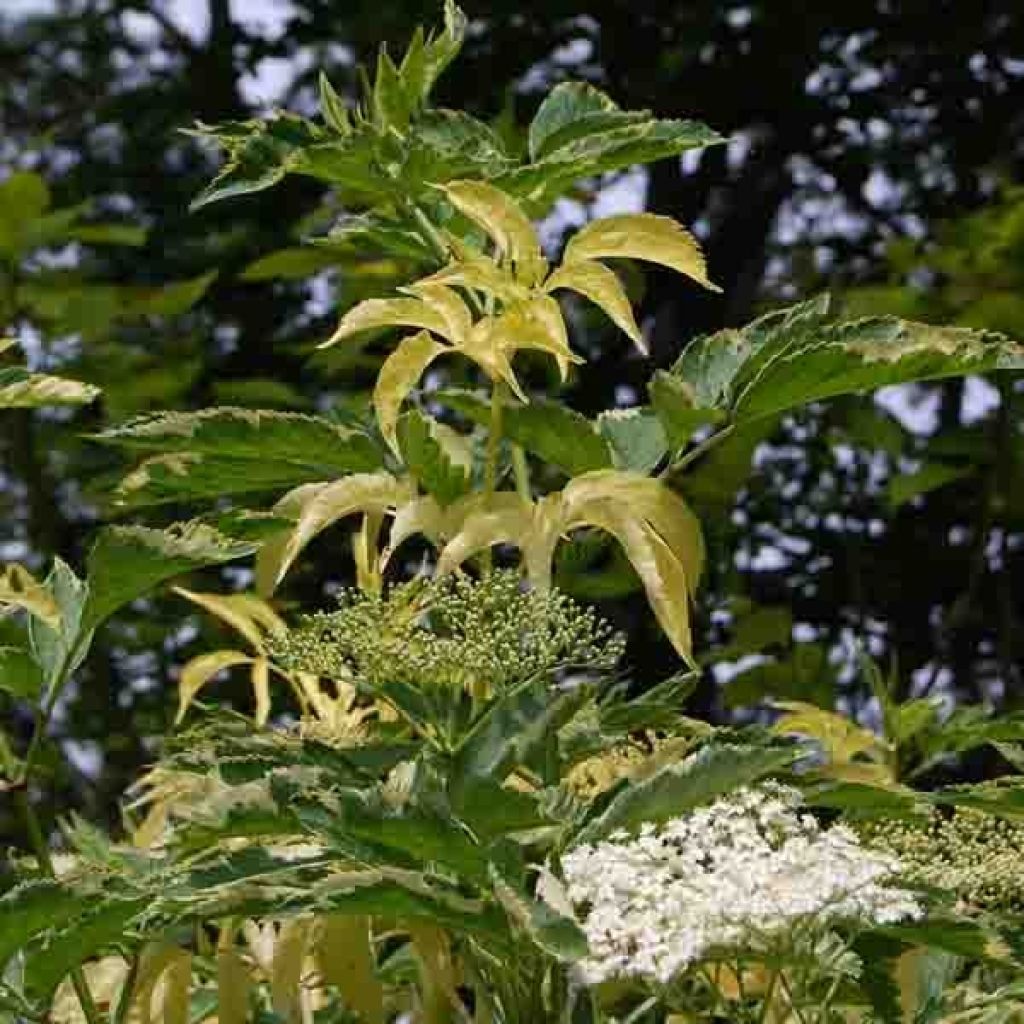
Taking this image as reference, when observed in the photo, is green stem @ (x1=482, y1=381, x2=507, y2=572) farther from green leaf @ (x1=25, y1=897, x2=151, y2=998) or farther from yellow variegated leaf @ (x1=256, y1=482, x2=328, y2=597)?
green leaf @ (x1=25, y1=897, x2=151, y2=998)

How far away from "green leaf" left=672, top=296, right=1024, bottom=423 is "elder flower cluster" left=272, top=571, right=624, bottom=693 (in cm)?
14

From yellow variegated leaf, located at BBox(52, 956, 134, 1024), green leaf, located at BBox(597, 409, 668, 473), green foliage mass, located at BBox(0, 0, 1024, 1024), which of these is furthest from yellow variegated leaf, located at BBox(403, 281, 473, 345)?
yellow variegated leaf, located at BBox(52, 956, 134, 1024)

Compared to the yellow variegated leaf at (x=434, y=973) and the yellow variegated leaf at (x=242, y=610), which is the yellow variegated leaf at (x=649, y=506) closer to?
the yellow variegated leaf at (x=434, y=973)

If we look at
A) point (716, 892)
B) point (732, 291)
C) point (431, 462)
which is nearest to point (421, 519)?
point (431, 462)

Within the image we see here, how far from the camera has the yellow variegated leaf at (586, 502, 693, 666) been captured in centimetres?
94

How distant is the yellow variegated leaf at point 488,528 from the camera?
951 millimetres

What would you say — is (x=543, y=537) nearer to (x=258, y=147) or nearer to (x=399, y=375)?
(x=399, y=375)

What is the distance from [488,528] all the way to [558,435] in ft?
0.28

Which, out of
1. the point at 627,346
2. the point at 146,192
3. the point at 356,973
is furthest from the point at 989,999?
the point at 146,192

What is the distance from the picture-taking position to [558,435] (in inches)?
40.8

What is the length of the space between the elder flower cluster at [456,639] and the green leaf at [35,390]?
146 millimetres

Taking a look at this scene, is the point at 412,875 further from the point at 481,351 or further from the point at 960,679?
the point at 960,679

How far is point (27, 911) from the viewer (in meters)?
0.92

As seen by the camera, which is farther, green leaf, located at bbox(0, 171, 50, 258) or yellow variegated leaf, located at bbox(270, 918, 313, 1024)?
green leaf, located at bbox(0, 171, 50, 258)
